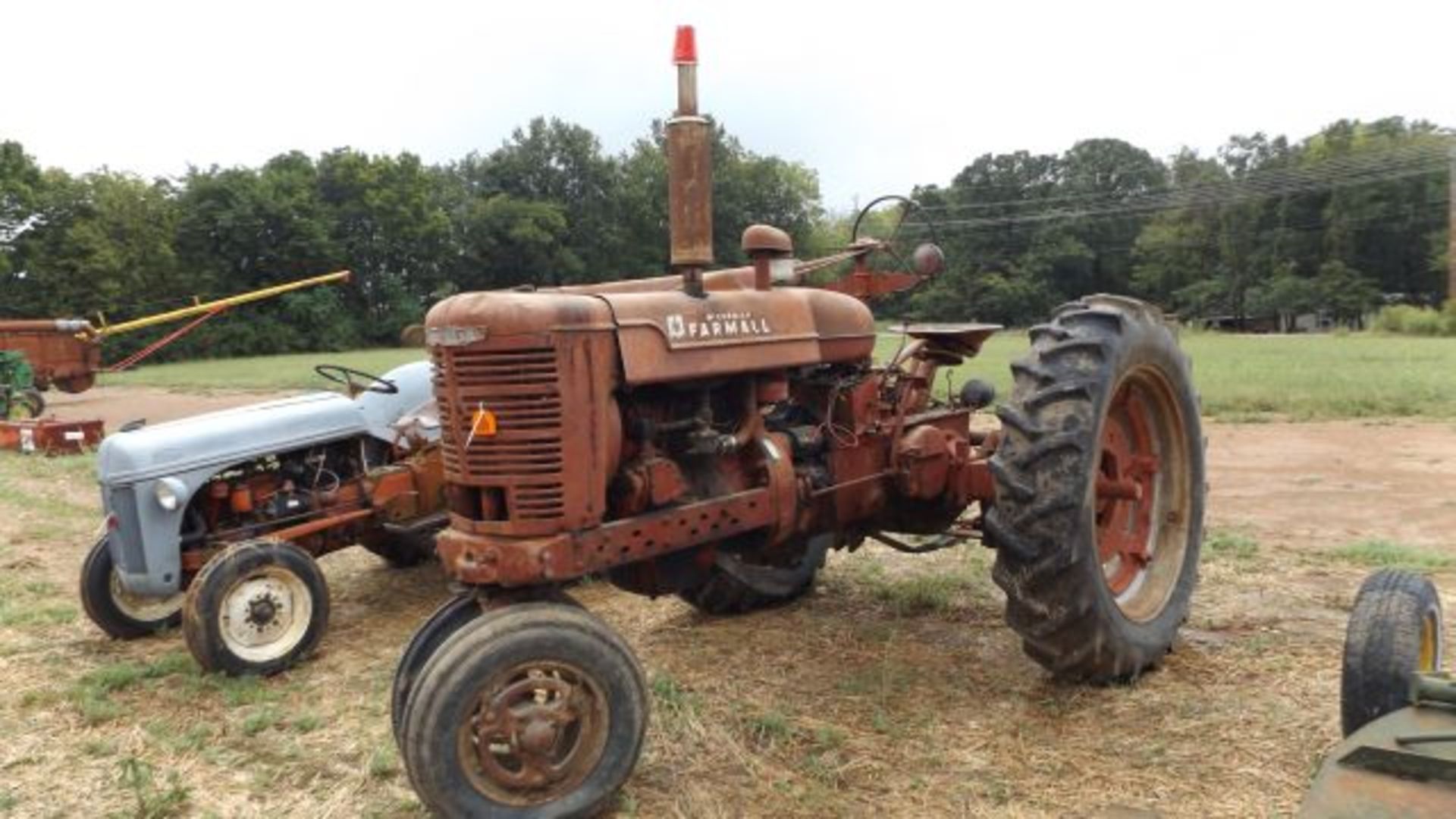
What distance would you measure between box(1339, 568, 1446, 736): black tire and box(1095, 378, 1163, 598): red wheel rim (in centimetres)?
129

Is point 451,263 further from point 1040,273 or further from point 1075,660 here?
point 1075,660

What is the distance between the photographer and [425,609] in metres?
6.04

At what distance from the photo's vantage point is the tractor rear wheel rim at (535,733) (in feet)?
9.86

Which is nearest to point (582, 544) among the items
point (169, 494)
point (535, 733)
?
point (535, 733)

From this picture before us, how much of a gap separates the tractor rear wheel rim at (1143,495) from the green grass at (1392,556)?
73.2 inches

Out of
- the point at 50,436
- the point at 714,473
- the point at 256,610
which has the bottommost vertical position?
the point at 50,436

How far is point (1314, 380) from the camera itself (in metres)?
17.7

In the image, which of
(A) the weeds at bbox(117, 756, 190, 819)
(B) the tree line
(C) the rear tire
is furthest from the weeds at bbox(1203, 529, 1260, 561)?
(B) the tree line

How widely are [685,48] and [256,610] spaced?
3213mm

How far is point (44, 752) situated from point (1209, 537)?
19.6 feet

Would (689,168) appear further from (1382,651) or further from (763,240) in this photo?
(1382,651)

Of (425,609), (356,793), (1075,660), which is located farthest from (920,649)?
(425,609)

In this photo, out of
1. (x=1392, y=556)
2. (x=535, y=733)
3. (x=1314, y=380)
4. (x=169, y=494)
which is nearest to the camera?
(x=535, y=733)

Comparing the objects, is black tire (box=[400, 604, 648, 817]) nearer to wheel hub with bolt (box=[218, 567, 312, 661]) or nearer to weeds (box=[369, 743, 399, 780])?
weeds (box=[369, 743, 399, 780])
